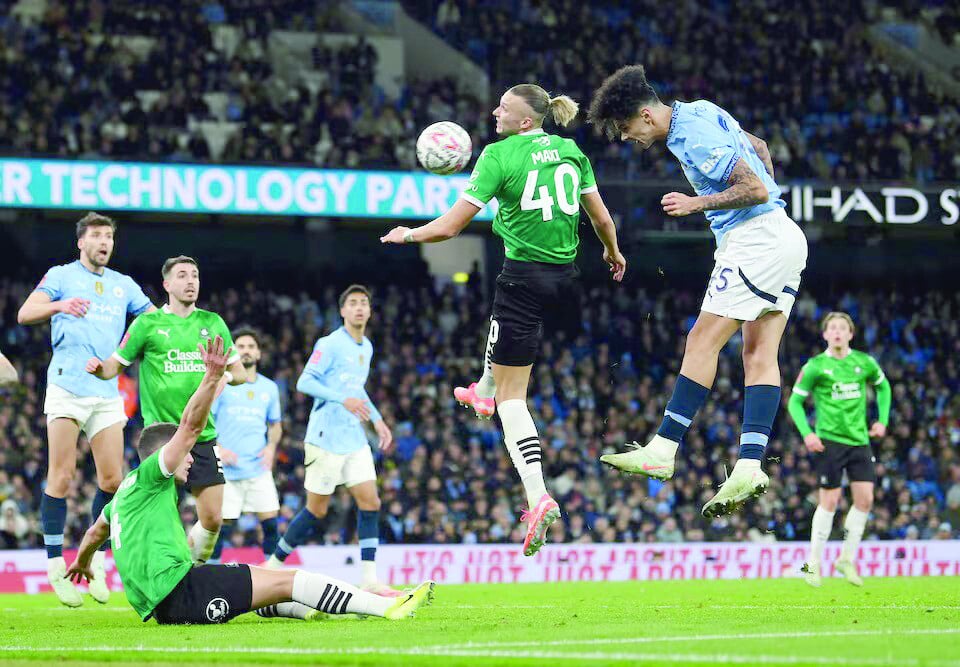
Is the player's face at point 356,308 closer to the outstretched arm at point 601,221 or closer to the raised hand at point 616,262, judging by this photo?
the raised hand at point 616,262

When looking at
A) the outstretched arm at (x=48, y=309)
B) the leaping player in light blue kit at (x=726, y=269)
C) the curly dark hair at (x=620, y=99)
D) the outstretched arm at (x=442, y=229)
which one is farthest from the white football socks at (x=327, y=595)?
the outstretched arm at (x=48, y=309)

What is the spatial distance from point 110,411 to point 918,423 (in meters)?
18.8

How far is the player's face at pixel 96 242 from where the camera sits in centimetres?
1120

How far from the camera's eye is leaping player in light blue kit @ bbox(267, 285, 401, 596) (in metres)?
13.6

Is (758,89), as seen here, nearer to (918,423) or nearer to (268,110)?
(918,423)

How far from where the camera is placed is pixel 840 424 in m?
15.4

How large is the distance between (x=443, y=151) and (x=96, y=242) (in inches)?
133

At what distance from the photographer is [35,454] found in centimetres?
2105

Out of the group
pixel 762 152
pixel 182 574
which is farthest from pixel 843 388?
pixel 182 574

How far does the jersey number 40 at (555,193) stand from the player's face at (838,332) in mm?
6806

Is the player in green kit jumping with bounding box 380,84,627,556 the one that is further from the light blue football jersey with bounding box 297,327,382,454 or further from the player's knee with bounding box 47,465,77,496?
the light blue football jersey with bounding box 297,327,382,454

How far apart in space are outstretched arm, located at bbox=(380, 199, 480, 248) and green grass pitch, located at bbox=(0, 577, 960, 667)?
2.33m

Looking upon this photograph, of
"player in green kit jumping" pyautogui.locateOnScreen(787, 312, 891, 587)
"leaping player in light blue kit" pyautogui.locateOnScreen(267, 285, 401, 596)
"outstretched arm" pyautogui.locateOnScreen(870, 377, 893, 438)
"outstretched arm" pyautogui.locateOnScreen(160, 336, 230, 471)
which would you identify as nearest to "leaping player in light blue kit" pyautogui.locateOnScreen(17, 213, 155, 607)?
"leaping player in light blue kit" pyautogui.locateOnScreen(267, 285, 401, 596)

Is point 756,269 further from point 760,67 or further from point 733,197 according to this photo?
point 760,67
